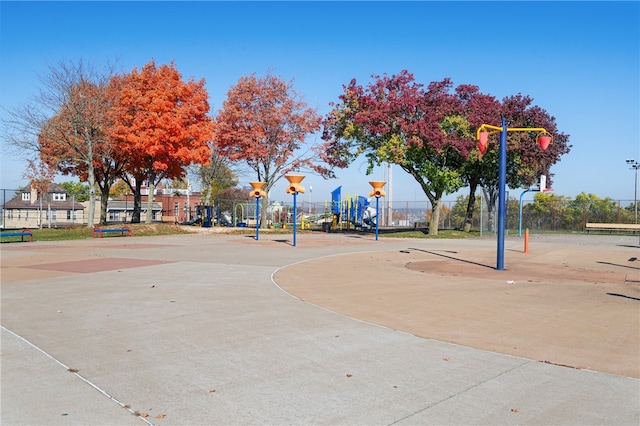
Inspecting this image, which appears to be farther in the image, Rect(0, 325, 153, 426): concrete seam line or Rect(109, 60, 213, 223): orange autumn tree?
Rect(109, 60, 213, 223): orange autumn tree

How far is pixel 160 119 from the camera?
3247cm

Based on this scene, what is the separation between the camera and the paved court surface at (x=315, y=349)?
4.80 meters

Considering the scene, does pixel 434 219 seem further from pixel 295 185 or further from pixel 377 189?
pixel 295 185

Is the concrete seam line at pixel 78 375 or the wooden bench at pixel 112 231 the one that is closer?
the concrete seam line at pixel 78 375

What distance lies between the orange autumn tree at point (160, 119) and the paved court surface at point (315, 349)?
19.8m

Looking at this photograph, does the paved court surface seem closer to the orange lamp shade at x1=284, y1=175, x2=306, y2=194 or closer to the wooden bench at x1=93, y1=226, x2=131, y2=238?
the orange lamp shade at x1=284, y1=175, x2=306, y2=194

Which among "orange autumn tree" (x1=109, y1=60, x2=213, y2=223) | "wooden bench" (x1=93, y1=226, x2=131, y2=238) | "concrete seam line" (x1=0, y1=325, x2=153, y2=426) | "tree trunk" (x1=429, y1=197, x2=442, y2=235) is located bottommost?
"concrete seam line" (x1=0, y1=325, x2=153, y2=426)

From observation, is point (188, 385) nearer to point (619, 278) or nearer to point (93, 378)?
point (93, 378)

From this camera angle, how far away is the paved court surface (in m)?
4.80

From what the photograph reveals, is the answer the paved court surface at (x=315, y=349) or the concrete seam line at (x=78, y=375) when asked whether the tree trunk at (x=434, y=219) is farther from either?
the concrete seam line at (x=78, y=375)

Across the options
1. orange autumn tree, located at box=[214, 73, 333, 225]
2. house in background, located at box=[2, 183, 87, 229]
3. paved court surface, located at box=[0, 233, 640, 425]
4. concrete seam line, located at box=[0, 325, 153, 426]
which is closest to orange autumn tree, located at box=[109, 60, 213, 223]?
orange autumn tree, located at box=[214, 73, 333, 225]

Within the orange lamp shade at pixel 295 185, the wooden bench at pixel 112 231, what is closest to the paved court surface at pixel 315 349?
the orange lamp shade at pixel 295 185

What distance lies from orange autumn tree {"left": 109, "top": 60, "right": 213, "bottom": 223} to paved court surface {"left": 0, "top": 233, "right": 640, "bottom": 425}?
19764 millimetres

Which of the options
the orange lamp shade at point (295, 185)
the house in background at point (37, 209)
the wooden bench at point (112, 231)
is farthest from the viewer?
the house in background at point (37, 209)
